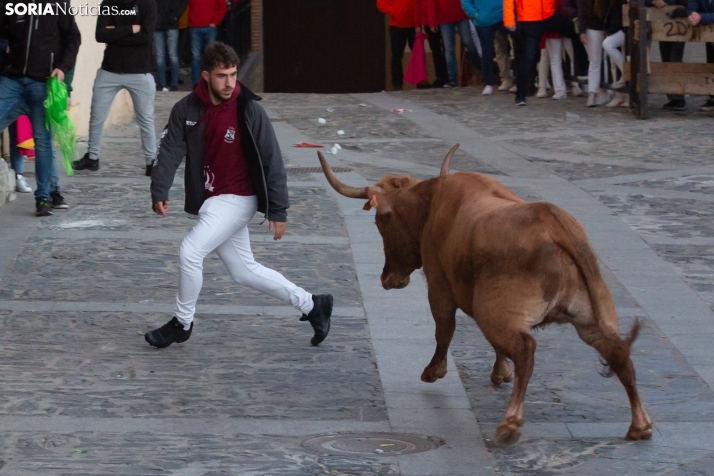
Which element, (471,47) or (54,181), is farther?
(471,47)

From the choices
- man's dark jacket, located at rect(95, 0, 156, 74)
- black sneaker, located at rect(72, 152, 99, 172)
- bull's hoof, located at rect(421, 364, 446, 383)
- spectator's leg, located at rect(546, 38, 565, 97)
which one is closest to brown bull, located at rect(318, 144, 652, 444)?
bull's hoof, located at rect(421, 364, 446, 383)

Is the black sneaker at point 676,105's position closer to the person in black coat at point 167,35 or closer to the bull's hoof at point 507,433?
the person in black coat at point 167,35

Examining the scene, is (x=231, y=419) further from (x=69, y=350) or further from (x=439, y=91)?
(x=439, y=91)

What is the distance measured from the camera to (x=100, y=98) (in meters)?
11.6

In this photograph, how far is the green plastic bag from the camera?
9344 millimetres

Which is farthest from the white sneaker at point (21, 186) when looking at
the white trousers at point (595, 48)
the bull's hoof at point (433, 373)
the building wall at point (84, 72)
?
the white trousers at point (595, 48)

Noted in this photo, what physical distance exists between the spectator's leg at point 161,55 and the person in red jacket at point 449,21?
4.54 metres

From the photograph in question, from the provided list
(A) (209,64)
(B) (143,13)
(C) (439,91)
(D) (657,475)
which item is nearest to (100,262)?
(A) (209,64)

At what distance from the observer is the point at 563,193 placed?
10844 millimetres

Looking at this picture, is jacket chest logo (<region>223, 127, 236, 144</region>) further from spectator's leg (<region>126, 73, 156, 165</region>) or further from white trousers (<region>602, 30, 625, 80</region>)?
white trousers (<region>602, 30, 625, 80</region>)

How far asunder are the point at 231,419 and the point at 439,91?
49.5 ft

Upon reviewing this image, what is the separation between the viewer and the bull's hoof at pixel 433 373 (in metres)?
5.80

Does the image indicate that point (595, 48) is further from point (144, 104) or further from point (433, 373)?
point (433, 373)

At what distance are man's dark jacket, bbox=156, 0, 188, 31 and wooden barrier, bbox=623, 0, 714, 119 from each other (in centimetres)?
742
